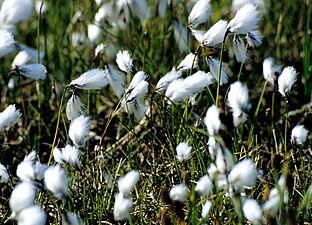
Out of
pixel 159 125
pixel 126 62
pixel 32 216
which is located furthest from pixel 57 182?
pixel 159 125

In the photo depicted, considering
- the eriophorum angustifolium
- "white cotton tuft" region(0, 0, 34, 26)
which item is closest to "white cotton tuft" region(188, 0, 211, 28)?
the eriophorum angustifolium

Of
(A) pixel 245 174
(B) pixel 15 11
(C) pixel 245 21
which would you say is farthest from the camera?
(B) pixel 15 11

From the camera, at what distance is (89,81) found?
1.82m

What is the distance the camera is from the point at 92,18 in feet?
10.0

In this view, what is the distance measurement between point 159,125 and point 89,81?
664mm

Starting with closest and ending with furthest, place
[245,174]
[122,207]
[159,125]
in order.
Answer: [245,174] → [122,207] → [159,125]

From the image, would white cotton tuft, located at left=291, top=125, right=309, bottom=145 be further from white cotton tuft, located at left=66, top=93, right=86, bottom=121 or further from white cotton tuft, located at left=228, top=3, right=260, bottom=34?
white cotton tuft, located at left=66, top=93, right=86, bottom=121

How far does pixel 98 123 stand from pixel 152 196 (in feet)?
2.74

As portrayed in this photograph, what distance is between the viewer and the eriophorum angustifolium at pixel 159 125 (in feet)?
5.09

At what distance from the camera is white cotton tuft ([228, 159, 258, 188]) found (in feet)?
4.64

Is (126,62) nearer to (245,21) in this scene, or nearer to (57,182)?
(245,21)

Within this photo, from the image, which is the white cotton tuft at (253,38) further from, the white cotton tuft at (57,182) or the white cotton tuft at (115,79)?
the white cotton tuft at (57,182)

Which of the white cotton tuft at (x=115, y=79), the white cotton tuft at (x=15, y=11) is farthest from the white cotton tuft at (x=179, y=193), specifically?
the white cotton tuft at (x=15, y=11)

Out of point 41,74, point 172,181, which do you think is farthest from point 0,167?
point 172,181
